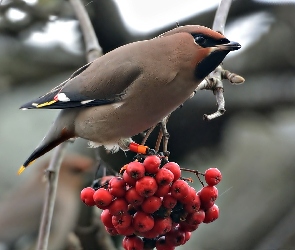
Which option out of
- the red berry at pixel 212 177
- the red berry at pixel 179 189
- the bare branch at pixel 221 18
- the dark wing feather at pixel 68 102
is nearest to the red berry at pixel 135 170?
the red berry at pixel 179 189

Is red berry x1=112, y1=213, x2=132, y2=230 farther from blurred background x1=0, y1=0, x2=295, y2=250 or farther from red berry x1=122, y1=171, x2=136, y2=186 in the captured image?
blurred background x1=0, y1=0, x2=295, y2=250

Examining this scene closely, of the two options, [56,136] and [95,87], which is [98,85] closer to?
[95,87]

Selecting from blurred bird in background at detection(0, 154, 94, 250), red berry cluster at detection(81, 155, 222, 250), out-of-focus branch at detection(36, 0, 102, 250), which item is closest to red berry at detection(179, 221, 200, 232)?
red berry cluster at detection(81, 155, 222, 250)

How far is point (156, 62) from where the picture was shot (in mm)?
1986

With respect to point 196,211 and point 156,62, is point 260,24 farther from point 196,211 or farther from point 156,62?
point 196,211

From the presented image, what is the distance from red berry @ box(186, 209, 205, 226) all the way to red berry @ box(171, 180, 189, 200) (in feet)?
0.24

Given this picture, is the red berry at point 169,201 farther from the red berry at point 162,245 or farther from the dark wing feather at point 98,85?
the dark wing feather at point 98,85

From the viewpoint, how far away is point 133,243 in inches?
70.9

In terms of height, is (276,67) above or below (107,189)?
below

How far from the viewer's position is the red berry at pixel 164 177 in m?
1.68

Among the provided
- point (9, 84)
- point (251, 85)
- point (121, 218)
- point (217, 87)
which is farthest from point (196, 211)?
point (9, 84)

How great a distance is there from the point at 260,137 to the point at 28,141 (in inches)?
59.8

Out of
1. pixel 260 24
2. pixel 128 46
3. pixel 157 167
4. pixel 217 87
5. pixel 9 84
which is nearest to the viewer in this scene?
pixel 157 167

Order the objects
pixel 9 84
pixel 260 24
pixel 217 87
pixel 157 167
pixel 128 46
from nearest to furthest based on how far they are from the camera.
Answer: pixel 157 167 < pixel 217 87 < pixel 128 46 < pixel 260 24 < pixel 9 84
